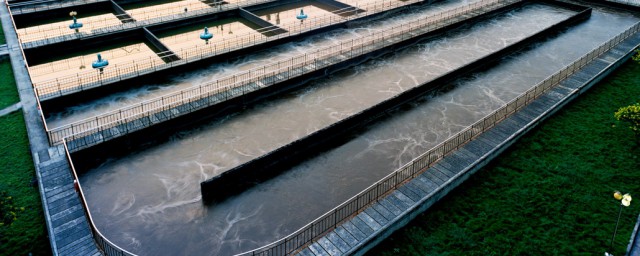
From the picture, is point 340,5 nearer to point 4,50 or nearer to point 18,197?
point 4,50

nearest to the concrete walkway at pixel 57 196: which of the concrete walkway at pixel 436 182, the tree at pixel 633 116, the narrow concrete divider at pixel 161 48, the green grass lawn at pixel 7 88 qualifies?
the green grass lawn at pixel 7 88

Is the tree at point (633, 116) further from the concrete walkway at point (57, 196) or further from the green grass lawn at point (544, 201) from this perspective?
the concrete walkway at point (57, 196)

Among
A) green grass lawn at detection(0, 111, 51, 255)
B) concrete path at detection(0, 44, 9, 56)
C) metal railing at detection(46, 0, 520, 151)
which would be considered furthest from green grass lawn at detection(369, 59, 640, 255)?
concrete path at detection(0, 44, 9, 56)

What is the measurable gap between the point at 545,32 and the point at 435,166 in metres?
20.0

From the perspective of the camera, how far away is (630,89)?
995 inches

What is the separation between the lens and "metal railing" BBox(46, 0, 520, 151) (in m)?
20.8

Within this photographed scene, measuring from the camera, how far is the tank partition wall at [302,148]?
18266mm

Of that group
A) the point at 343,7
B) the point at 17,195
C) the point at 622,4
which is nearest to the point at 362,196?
the point at 17,195

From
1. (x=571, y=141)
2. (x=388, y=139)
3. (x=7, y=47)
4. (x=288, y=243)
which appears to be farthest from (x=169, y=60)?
(x=571, y=141)

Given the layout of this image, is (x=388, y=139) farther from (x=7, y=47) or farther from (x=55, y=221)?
(x=7, y=47)

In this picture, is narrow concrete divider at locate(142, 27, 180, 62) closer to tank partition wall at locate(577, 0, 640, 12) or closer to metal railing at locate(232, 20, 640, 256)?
metal railing at locate(232, 20, 640, 256)

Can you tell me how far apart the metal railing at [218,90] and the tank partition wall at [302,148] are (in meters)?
5.01

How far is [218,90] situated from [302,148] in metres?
6.38

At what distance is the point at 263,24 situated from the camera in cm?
3375
